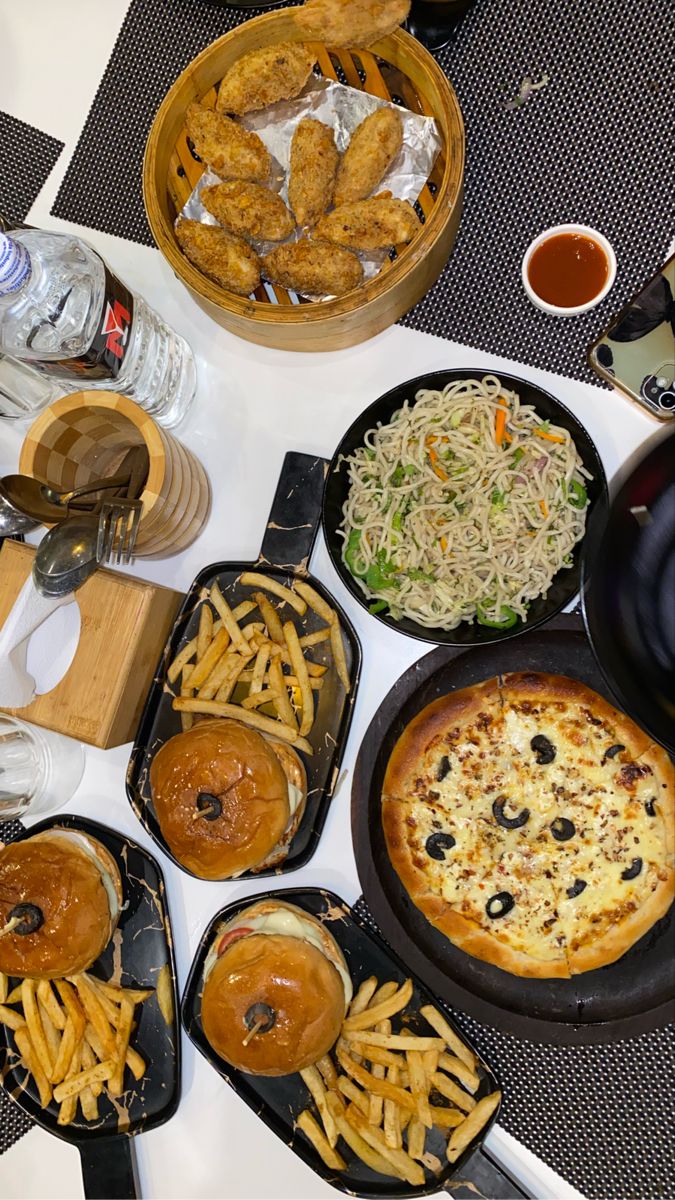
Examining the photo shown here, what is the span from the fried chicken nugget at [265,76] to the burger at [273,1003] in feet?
9.05

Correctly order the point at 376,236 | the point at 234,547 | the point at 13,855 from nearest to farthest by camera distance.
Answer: the point at 376,236 < the point at 13,855 < the point at 234,547

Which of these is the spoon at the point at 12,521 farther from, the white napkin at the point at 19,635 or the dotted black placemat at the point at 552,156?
the dotted black placemat at the point at 552,156

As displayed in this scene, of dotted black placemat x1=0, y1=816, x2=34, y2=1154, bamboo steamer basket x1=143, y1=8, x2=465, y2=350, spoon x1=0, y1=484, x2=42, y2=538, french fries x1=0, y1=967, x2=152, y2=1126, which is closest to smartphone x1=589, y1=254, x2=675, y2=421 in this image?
bamboo steamer basket x1=143, y1=8, x2=465, y2=350

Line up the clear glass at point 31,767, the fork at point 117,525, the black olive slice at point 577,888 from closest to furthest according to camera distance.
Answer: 1. the fork at point 117,525
2. the black olive slice at point 577,888
3. the clear glass at point 31,767

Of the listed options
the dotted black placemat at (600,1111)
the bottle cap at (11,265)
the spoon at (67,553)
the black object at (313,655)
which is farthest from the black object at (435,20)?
the dotted black placemat at (600,1111)

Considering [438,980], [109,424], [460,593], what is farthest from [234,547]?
[438,980]

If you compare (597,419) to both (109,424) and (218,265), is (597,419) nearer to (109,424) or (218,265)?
(218,265)

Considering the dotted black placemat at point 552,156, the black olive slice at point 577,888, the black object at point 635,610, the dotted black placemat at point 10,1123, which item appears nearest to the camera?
the black object at point 635,610

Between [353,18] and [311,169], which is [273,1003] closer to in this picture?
[311,169]

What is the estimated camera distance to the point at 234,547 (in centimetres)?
331

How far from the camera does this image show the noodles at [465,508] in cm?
291

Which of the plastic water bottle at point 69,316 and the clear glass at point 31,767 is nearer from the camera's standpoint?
the plastic water bottle at point 69,316

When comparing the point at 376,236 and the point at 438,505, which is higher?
the point at 376,236

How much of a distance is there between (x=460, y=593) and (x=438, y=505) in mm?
308
